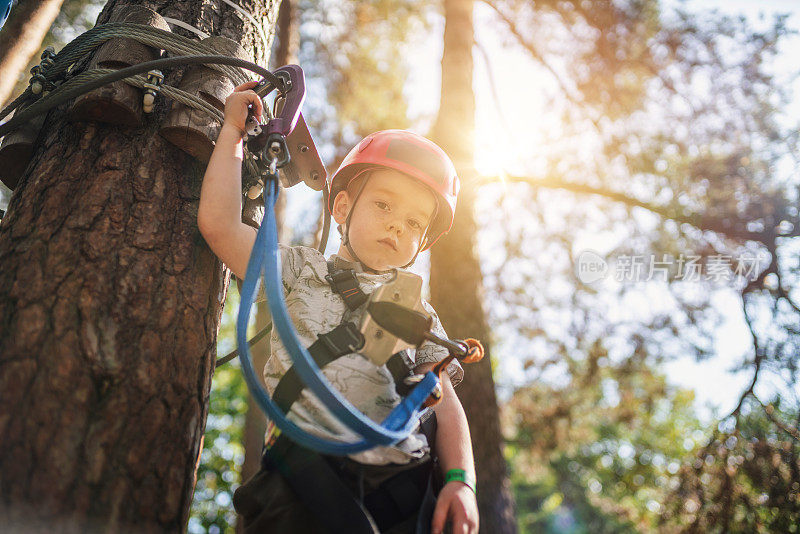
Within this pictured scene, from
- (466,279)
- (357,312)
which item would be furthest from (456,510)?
(466,279)

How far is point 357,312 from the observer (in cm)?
174

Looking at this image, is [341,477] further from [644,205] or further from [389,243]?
[644,205]

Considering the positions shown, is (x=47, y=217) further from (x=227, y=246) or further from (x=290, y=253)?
(x=290, y=253)

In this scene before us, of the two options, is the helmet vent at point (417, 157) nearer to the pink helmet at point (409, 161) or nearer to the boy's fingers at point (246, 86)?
the pink helmet at point (409, 161)

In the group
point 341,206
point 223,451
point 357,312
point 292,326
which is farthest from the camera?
point 223,451

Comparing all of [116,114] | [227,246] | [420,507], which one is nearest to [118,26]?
[116,114]

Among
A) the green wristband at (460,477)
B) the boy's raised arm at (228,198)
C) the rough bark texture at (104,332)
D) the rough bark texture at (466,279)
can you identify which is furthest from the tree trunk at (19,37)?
the rough bark texture at (466,279)

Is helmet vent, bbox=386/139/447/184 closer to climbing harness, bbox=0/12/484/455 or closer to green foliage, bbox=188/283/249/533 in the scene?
climbing harness, bbox=0/12/484/455

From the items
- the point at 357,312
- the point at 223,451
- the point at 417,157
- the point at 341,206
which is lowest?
the point at 223,451

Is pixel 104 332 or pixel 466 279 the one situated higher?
pixel 466 279

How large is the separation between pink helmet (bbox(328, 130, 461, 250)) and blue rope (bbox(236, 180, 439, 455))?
29.4 inches

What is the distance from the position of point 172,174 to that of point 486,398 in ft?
11.1

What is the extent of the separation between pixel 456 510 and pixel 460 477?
121 millimetres

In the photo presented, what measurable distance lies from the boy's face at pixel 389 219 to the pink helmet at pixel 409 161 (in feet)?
0.14
